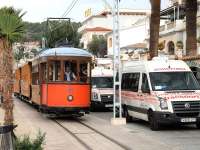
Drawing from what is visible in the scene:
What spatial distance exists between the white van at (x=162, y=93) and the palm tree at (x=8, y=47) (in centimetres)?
759

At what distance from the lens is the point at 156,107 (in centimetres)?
1805

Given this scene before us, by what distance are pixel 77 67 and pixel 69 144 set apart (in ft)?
29.4

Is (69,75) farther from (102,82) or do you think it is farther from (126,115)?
(102,82)

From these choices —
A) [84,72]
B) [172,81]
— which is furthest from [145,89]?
[84,72]

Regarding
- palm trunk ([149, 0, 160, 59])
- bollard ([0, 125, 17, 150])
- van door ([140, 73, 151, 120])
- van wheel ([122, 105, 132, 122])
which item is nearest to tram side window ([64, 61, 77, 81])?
van wheel ([122, 105, 132, 122])

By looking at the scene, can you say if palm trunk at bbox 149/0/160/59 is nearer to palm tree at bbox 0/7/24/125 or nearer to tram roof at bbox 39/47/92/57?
tram roof at bbox 39/47/92/57

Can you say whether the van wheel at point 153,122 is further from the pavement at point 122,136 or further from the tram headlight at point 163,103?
the tram headlight at point 163,103

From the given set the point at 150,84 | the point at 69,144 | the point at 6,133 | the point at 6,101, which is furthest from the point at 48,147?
the point at 150,84

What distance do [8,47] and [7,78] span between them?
0.68 meters

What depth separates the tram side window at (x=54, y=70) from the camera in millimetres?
23469

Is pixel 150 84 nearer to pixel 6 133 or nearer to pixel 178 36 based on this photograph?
pixel 6 133

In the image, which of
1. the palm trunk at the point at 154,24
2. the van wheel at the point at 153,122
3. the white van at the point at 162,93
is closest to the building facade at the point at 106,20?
the palm trunk at the point at 154,24

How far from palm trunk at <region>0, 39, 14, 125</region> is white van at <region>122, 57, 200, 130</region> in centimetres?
770

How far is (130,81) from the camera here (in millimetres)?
21734
